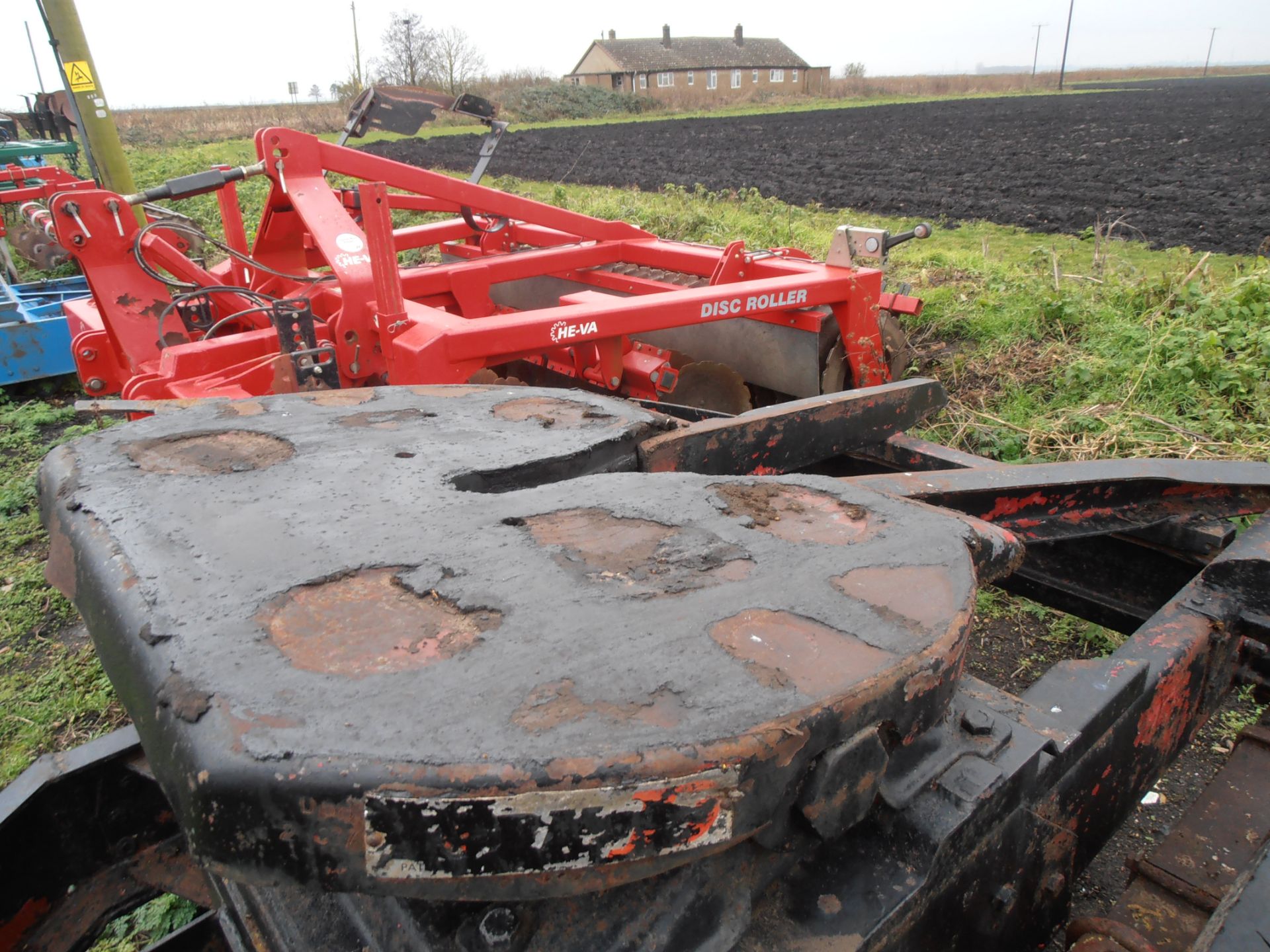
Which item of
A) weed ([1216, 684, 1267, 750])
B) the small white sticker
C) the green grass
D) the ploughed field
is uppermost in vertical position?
the small white sticker

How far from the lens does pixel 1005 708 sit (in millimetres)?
1318

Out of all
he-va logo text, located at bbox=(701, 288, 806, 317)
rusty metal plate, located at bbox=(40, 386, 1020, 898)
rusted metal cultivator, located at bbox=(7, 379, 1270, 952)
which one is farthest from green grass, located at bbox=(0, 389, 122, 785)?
he-va logo text, located at bbox=(701, 288, 806, 317)

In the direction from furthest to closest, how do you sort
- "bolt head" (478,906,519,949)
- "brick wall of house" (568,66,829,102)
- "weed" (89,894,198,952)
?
"brick wall of house" (568,66,829,102) → "weed" (89,894,198,952) → "bolt head" (478,906,519,949)

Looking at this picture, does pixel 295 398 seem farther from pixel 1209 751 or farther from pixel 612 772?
pixel 1209 751

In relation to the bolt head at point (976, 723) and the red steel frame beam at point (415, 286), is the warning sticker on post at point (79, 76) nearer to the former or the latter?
the red steel frame beam at point (415, 286)

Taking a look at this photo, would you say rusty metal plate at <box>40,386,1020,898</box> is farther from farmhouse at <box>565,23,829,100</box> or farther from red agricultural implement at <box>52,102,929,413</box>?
farmhouse at <box>565,23,829,100</box>

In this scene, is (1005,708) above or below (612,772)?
below

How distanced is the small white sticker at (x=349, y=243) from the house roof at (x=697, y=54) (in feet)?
202

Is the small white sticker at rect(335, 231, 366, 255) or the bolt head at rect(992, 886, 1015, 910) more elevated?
the small white sticker at rect(335, 231, 366, 255)

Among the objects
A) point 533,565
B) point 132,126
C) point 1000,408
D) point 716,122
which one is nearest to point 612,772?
point 533,565

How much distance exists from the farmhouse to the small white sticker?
5826 cm

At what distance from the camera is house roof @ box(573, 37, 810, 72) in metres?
60.7

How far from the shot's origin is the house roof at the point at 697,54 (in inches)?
2389

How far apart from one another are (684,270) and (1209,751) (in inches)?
125
